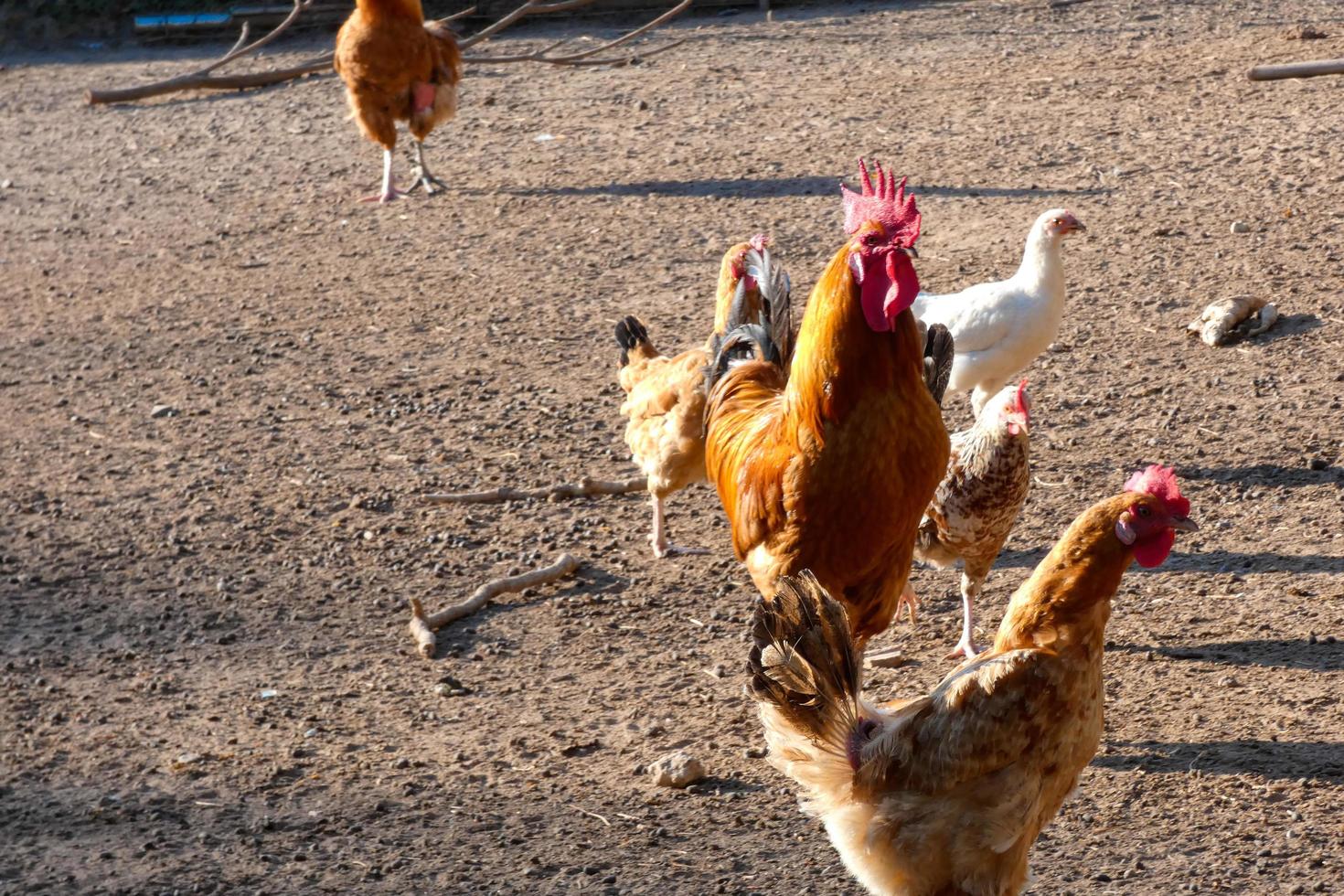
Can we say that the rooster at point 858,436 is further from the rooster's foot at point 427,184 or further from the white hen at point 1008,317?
the rooster's foot at point 427,184

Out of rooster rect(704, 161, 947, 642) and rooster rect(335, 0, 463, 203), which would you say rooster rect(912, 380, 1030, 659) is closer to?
rooster rect(704, 161, 947, 642)

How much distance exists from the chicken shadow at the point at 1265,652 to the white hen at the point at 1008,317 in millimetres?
1555

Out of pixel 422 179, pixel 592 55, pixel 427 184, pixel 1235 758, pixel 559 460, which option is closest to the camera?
A: pixel 1235 758

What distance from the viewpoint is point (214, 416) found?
7688mm

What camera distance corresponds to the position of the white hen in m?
6.39

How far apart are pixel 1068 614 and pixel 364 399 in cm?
490

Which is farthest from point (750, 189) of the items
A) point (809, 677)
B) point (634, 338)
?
point (809, 677)

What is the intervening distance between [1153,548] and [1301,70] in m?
6.80

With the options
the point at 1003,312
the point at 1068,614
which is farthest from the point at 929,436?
the point at 1003,312

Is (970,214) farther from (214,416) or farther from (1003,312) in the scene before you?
(214,416)

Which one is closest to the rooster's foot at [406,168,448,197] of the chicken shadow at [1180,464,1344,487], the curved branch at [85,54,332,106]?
the curved branch at [85,54,332,106]

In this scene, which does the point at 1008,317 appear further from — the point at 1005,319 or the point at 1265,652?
the point at 1265,652

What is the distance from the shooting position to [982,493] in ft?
16.7

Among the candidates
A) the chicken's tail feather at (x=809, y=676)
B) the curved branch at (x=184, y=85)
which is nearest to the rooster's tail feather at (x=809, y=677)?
the chicken's tail feather at (x=809, y=676)
